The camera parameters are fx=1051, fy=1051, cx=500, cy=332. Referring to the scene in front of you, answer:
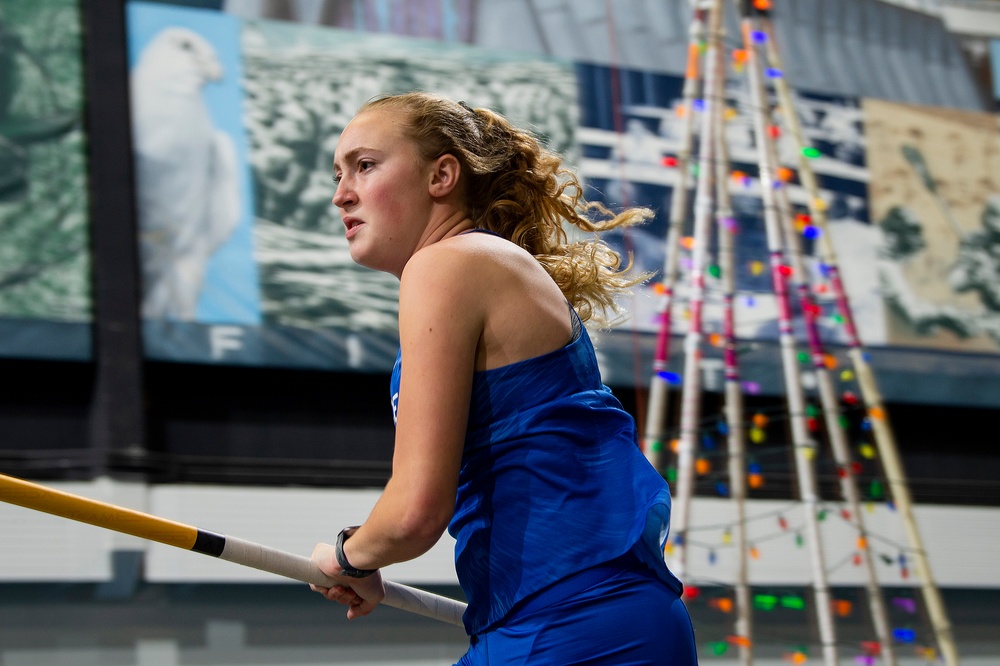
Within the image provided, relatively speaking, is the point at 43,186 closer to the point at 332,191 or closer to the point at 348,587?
the point at 332,191

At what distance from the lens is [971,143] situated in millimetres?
6078

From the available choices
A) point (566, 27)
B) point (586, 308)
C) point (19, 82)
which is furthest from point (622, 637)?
point (566, 27)

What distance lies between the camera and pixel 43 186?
451cm

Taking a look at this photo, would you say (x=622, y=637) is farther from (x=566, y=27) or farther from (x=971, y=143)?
(x=971, y=143)

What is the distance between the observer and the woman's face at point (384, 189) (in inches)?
45.1

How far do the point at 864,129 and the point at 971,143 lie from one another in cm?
75

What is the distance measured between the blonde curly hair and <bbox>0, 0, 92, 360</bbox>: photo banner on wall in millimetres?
3651

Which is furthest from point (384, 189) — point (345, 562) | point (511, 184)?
point (345, 562)

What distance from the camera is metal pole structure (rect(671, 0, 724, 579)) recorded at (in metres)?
2.98

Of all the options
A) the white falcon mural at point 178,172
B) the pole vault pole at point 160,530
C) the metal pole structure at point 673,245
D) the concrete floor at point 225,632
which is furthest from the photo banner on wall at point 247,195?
the pole vault pole at point 160,530

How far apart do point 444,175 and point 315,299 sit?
3757 mm

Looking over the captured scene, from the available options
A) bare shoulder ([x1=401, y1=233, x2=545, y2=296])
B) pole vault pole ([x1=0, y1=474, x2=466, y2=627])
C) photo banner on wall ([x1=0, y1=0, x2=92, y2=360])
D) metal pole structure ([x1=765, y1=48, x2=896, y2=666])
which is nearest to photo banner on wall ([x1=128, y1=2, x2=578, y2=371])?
photo banner on wall ([x1=0, y1=0, x2=92, y2=360])

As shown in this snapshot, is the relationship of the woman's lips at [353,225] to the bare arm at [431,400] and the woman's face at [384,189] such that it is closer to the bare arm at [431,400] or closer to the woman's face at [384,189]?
the woman's face at [384,189]

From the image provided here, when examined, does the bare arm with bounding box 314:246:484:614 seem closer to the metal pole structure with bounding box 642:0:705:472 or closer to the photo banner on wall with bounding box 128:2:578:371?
the metal pole structure with bounding box 642:0:705:472
